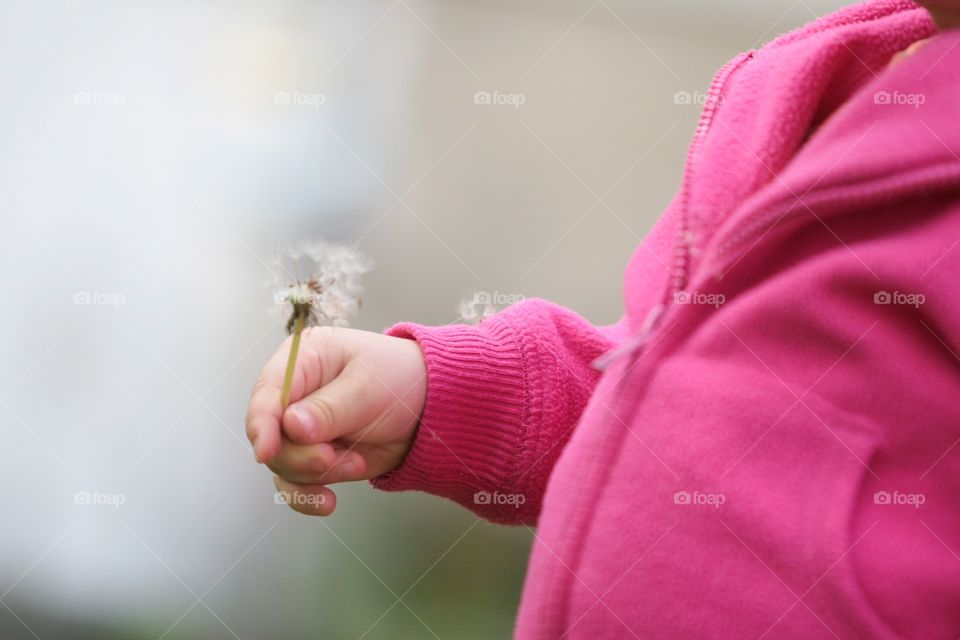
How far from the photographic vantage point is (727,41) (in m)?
1.21

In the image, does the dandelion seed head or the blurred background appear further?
the blurred background

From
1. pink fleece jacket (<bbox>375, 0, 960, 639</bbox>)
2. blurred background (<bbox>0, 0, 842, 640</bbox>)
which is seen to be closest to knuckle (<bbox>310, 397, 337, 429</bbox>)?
pink fleece jacket (<bbox>375, 0, 960, 639</bbox>)

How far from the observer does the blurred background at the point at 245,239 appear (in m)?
1.05

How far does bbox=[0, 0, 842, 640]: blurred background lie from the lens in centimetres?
105

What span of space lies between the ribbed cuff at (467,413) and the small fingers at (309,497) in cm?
6

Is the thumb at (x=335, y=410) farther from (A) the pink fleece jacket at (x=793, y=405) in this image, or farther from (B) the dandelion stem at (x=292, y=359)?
(A) the pink fleece jacket at (x=793, y=405)

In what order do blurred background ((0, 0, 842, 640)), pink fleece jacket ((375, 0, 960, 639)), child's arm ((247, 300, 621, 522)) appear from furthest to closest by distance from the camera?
blurred background ((0, 0, 842, 640)) < child's arm ((247, 300, 621, 522)) < pink fleece jacket ((375, 0, 960, 639))

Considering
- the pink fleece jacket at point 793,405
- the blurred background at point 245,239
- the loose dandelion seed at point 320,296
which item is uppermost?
the blurred background at point 245,239

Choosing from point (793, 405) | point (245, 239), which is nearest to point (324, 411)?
point (793, 405)

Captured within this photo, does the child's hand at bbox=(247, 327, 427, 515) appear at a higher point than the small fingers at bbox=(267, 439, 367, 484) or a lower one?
higher

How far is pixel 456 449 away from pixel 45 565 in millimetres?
783

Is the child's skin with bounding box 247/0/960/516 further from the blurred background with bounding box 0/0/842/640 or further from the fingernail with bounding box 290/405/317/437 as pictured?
the blurred background with bounding box 0/0/842/640

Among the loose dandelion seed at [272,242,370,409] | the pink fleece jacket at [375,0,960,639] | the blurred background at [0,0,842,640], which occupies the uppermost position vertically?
the blurred background at [0,0,842,640]

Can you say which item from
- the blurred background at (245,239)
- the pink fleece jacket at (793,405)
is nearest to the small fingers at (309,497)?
the pink fleece jacket at (793,405)
